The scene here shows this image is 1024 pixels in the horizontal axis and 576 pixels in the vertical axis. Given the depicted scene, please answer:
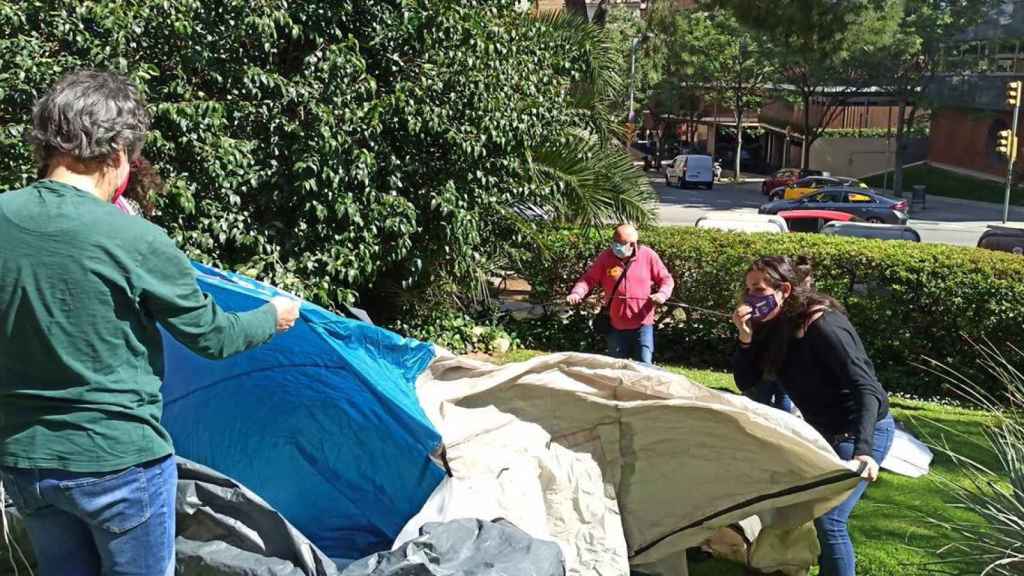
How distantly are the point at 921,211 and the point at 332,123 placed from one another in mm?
37996

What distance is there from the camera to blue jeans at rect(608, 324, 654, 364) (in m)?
8.16

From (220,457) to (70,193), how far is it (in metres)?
2.29

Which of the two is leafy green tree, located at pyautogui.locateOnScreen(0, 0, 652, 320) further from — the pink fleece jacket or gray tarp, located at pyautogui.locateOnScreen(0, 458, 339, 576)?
gray tarp, located at pyautogui.locateOnScreen(0, 458, 339, 576)

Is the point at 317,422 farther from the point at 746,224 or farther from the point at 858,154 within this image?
the point at 858,154

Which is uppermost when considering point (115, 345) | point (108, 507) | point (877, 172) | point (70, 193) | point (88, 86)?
point (88, 86)

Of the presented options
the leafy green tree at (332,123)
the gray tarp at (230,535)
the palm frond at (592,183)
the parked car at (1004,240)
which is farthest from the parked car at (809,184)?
the gray tarp at (230,535)

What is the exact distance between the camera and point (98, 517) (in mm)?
2416

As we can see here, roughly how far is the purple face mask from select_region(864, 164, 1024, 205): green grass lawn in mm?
44109

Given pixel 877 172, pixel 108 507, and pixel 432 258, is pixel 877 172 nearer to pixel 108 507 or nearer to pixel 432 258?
pixel 432 258

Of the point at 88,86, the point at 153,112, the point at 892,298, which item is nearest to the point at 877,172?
the point at 892,298

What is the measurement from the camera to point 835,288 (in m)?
10.5

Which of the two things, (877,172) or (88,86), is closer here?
(88,86)

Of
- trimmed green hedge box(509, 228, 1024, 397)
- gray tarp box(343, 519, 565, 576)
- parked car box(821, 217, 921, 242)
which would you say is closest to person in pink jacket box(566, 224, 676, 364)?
trimmed green hedge box(509, 228, 1024, 397)

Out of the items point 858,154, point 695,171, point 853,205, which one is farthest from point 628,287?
point 858,154
